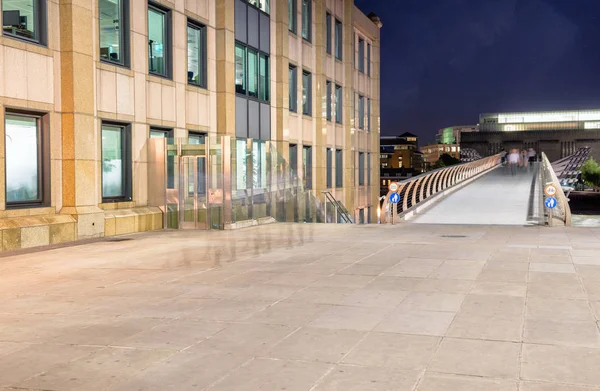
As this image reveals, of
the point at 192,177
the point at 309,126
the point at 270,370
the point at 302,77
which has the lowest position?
the point at 270,370

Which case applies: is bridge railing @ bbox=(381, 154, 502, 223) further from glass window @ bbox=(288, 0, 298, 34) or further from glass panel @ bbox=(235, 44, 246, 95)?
glass window @ bbox=(288, 0, 298, 34)

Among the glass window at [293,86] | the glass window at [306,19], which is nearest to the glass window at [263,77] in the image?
the glass window at [293,86]

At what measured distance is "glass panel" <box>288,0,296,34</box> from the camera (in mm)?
30592

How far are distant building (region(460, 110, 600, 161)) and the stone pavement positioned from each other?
128m

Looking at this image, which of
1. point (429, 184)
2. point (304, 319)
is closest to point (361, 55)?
point (429, 184)

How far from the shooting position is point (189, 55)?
70.9 feet

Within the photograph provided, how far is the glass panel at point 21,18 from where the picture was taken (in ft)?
47.0

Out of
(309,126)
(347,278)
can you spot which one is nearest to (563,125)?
(309,126)

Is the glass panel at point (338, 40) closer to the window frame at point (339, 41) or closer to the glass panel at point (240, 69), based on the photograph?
the window frame at point (339, 41)

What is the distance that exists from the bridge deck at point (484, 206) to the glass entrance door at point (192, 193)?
7.28 meters

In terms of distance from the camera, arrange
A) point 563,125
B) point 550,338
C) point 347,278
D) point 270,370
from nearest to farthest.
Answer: point 270,370 < point 550,338 < point 347,278 < point 563,125

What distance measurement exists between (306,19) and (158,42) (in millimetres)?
14577

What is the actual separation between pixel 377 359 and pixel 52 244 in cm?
1084

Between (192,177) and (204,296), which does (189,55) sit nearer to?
(192,177)
